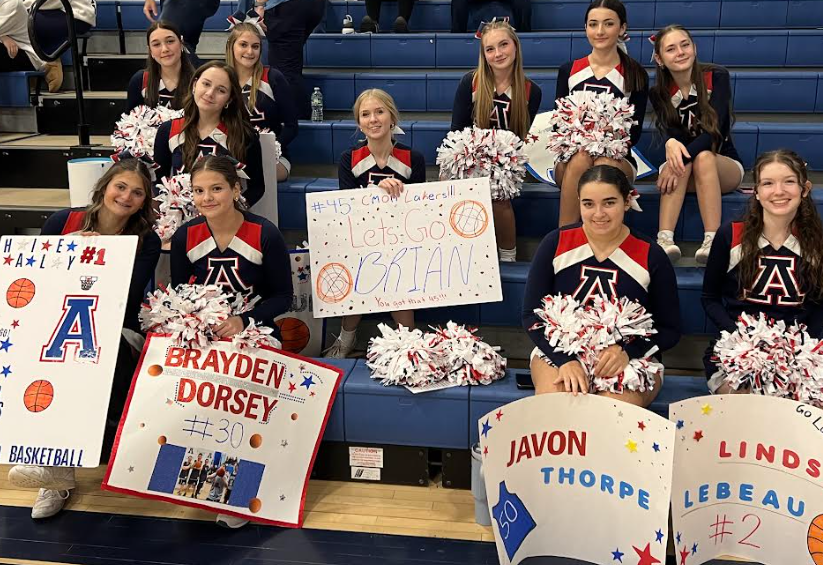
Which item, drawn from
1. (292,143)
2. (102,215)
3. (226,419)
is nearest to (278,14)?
(292,143)

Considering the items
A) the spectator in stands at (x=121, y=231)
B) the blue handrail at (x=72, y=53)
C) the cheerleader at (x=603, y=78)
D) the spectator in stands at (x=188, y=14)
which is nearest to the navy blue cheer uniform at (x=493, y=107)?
the cheerleader at (x=603, y=78)

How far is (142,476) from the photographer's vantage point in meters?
2.53

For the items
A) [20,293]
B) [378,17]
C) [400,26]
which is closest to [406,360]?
[20,293]

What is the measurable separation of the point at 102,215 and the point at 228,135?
0.61 m

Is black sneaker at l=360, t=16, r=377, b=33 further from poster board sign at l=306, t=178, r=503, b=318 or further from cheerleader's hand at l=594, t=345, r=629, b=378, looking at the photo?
cheerleader's hand at l=594, t=345, r=629, b=378

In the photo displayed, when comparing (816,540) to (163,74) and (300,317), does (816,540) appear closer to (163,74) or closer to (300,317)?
(300,317)

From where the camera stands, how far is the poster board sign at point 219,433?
2.52 m

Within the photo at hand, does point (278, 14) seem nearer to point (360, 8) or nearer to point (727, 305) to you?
point (360, 8)

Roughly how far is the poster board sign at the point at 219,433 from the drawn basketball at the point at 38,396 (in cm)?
24

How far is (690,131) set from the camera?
326 centimetres

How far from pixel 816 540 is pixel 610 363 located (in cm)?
69

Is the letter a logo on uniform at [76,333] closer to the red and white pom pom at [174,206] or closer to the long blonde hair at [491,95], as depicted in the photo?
the red and white pom pom at [174,206]

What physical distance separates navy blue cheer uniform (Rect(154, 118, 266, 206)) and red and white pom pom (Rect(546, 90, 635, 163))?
1172 mm

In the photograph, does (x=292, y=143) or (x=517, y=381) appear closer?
(x=517, y=381)
